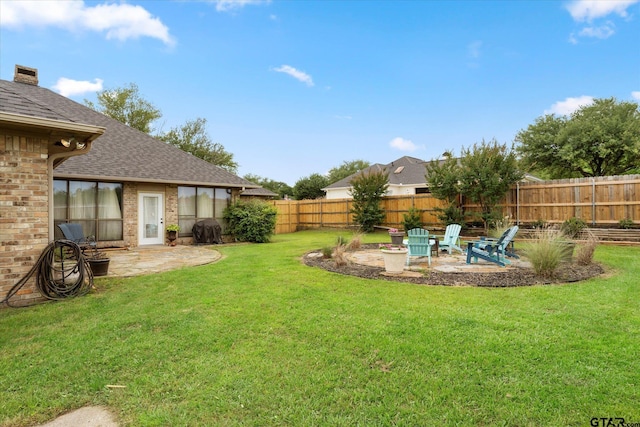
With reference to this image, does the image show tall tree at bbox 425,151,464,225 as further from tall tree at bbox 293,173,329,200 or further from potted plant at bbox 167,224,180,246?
tall tree at bbox 293,173,329,200

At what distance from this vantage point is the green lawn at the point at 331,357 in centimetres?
235

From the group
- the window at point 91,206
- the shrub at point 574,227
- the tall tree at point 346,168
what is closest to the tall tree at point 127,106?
the window at point 91,206

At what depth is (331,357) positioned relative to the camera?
123 inches

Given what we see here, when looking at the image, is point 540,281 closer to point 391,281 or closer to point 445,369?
point 391,281

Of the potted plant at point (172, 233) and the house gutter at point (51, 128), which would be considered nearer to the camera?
the house gutter at point (51, 128)

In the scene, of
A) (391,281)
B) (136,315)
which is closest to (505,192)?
(391,281)

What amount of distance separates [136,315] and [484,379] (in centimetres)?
418

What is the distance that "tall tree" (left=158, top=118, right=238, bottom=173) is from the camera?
3284cm

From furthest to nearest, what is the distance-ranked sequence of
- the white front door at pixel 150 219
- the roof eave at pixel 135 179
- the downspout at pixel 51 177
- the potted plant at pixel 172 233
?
the potted plant at pixel 172 233 < the white front door at pixel 150 219 < the roof eave at pixel 135 179 < the downspout at pixel 51 177

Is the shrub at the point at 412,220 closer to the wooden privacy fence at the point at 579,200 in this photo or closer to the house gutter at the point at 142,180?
the wooden privacy fence at the point at 579,200

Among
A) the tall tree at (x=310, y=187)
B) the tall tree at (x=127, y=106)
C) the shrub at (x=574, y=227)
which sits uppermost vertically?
the tall tree at (x=127, y=106)

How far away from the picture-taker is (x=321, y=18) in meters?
12.8

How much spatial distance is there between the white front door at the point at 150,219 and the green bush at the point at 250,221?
271cm

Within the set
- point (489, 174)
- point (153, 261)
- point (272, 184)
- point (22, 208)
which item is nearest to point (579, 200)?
point (489, 174)
